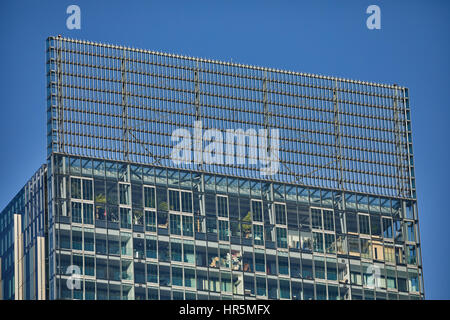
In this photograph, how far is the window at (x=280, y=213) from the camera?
649 ft

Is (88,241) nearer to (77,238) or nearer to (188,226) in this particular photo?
(77,238)

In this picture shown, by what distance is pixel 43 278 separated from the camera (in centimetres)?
17838

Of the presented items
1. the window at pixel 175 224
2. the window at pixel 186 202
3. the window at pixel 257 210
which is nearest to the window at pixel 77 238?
the window at pixel 175 224

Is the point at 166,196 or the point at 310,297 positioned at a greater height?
the point at 166,196

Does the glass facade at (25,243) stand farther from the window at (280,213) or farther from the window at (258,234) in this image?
the window at (280,213)

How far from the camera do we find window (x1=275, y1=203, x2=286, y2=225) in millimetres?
197875

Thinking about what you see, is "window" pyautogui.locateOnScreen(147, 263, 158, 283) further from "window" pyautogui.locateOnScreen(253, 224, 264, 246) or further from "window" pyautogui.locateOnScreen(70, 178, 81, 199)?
"window" pyautogui.locateOnScreen(253, 224, 264, 246)

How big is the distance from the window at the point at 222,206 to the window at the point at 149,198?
980 cm

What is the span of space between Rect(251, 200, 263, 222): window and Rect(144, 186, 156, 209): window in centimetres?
1562

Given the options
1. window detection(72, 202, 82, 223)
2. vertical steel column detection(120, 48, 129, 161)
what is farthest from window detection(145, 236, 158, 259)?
vertical steel column detection(120, 48, 129, 161)

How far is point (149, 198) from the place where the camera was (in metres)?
189
